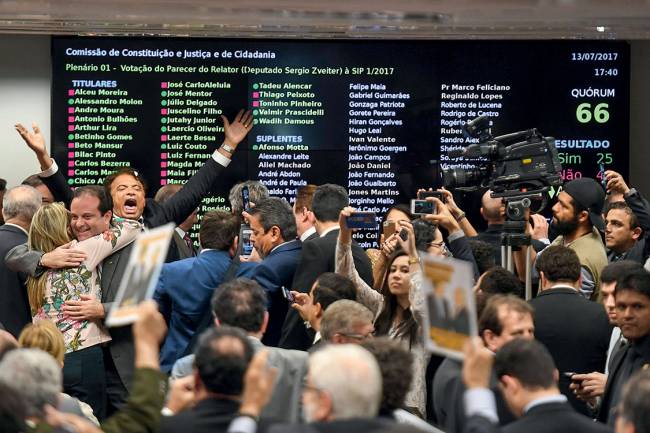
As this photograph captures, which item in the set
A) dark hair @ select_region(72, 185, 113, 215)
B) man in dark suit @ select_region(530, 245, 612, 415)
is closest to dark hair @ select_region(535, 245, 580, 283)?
man in dark suit @ select_region(530, 245, 612, 415)

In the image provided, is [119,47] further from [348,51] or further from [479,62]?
[479,62]

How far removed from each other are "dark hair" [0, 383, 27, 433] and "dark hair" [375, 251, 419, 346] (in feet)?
7.95

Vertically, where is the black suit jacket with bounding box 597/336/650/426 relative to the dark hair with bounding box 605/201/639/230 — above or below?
below

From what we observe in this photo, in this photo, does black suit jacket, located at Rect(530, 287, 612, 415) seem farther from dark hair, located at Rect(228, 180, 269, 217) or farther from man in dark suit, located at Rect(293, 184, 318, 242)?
dark hair, located at Rect(228, 180, 269, 217)

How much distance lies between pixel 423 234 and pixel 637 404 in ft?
9.19

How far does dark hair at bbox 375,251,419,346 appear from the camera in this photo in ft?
17.7

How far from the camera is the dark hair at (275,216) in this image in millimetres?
6316

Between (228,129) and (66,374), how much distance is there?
7.55ft

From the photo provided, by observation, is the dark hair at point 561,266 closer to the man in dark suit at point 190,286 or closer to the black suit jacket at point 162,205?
the man in dark suit at point 190,286

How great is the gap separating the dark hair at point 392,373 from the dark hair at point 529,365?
30 cm

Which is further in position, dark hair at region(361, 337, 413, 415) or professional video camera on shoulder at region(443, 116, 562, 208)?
professional video camera on shoulder at region(443, 116, 562, 208)

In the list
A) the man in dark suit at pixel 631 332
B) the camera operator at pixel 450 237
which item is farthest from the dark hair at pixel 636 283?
the camera operator at pixel 450 237

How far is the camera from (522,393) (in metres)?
3.72

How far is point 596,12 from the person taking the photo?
271 inches
